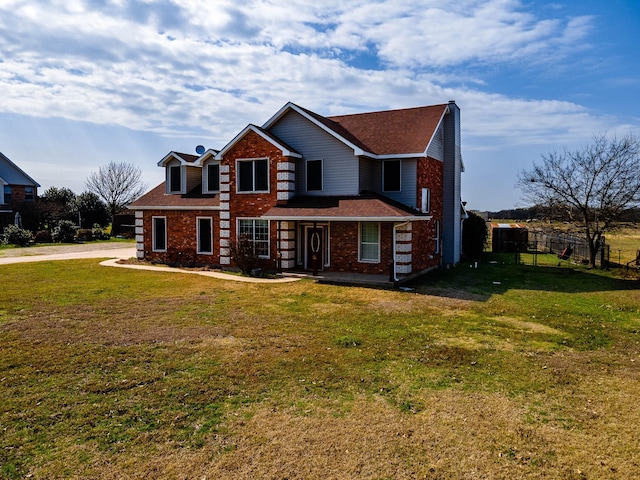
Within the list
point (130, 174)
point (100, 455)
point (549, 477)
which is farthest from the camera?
point (130, 174)

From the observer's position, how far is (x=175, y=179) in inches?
1011

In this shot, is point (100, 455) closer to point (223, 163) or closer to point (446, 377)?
point (446, 377)

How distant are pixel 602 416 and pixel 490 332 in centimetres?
448

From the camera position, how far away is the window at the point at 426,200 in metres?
21.1

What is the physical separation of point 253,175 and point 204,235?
176 inches

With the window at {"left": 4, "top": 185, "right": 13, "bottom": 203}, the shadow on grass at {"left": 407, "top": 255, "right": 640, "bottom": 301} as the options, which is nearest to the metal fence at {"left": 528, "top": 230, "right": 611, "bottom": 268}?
the shadow on grass at {"left": 407, "top": 255, "right": 640, "bottom": 301}

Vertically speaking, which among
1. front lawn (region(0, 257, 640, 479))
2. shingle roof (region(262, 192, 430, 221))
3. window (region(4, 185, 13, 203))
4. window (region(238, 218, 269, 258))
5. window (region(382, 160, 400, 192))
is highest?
window (region(4, 185, 13, 203))

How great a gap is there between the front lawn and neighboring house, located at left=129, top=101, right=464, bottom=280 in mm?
5692

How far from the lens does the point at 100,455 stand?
18.4 feet

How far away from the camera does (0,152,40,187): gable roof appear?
47481mm

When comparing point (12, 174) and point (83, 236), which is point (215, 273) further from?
point (12, 174)

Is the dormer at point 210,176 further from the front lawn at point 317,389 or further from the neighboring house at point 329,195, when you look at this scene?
the front lawn at point 317,389

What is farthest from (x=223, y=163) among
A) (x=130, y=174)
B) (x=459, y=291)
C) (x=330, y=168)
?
(x=130, y=174)

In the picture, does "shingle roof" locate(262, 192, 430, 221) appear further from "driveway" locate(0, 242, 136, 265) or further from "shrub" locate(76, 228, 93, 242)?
"shrub" locate(76, 228, 93, 242)
